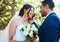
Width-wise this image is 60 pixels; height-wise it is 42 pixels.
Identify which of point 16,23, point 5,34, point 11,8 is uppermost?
point 11,8

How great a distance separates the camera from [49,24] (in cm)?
221

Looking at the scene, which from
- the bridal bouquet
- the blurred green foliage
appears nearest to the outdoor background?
the blurred green foliage

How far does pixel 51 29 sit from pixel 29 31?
252 mm

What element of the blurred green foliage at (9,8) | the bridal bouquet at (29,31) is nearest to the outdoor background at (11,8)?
the blurred green foliage at (9,8)

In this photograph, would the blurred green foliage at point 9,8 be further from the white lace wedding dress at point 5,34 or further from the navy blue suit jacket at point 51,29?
the navy blue suit jacket at point 51,29

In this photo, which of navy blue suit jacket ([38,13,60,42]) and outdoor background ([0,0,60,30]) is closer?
navy blue suit jacket ([38,13,60,42])

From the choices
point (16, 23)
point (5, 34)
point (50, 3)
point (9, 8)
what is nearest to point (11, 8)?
point (9, 8)

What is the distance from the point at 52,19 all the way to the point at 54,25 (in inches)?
2.8

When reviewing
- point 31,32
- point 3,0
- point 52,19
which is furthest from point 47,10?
point 3,0

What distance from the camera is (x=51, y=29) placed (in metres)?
2.20

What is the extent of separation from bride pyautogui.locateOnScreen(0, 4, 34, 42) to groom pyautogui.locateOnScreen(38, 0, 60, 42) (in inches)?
7.4

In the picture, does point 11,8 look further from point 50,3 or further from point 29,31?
point 50,3

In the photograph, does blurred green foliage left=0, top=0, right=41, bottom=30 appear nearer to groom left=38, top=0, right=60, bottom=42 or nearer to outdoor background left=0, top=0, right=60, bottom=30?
outdoor background left=0, top=0, right=60, bottom=30

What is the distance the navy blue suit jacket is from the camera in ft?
7.21
